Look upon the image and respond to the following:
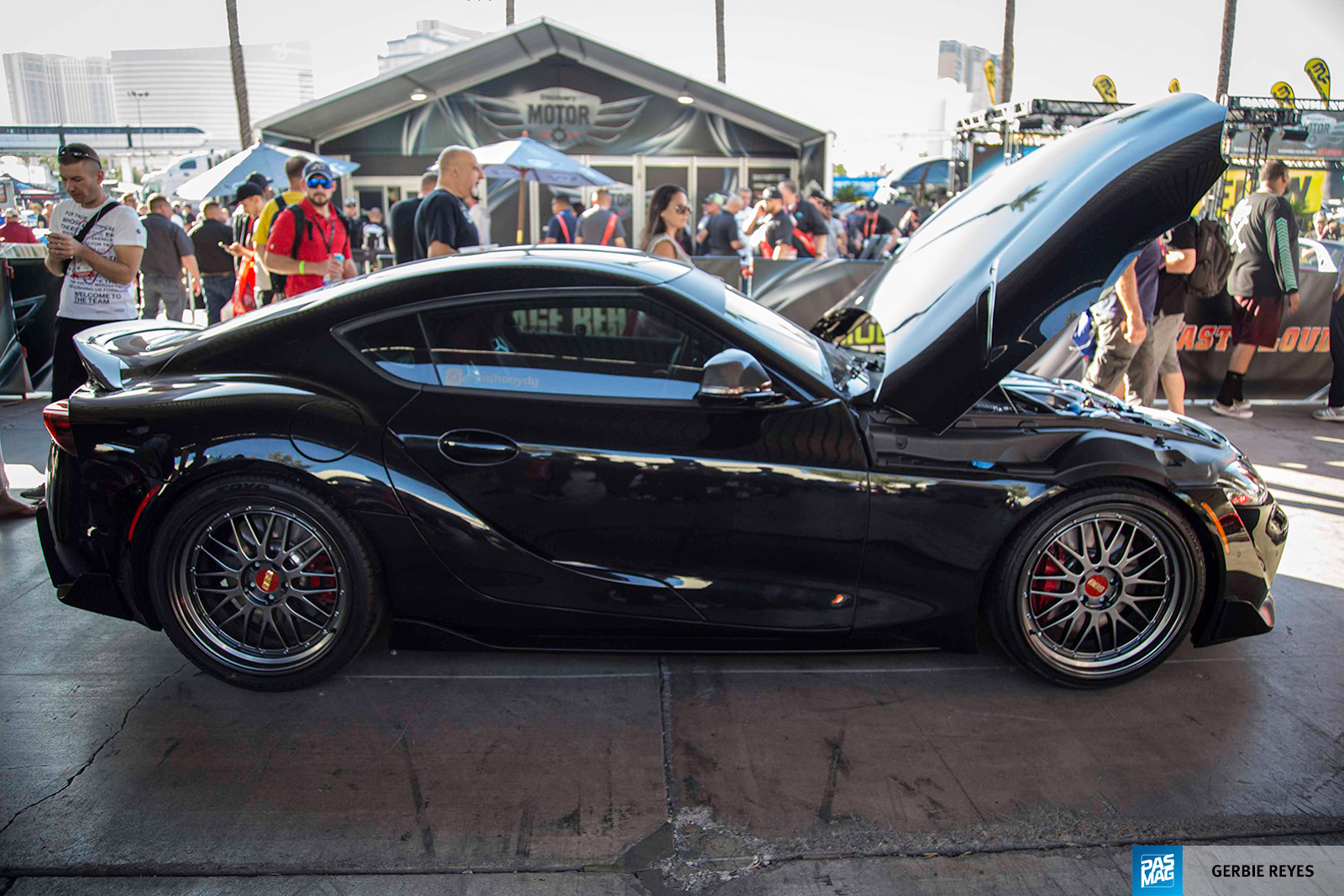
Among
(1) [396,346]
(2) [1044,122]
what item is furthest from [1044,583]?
(2) [1044,122]

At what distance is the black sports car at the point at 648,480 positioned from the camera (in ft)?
9.37

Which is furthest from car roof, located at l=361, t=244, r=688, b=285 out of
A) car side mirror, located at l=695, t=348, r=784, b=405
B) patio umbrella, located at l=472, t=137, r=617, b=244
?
patio umbrella, located at l=472, t=137, r=617, b=244

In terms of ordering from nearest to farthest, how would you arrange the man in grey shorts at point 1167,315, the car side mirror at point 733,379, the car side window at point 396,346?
the car side mirror at point 733,379, the car side window at point 396,346, the man in grey shorts at point 1167,315

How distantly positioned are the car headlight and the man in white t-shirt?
5155 millimetres

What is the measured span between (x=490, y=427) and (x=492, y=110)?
18.0 metres

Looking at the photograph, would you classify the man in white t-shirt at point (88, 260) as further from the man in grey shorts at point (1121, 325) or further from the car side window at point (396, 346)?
the man in grey shorts at point (1121, 325)

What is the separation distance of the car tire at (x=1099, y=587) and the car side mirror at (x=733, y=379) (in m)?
0.98

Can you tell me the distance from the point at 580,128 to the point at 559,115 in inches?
20.0

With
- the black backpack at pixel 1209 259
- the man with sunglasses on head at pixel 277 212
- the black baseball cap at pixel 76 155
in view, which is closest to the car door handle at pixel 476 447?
the black baseball cap at pixel 76 155

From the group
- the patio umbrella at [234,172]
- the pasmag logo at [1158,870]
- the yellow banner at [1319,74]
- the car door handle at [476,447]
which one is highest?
the yellow banner at [1319,74]

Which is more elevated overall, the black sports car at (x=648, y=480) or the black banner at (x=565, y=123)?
the black banner at (x=565, y=123)

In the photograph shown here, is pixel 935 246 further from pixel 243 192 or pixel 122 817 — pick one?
pixel 243 192

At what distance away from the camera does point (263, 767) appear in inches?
103

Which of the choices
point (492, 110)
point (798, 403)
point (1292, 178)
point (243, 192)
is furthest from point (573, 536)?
point (1292, 178)
